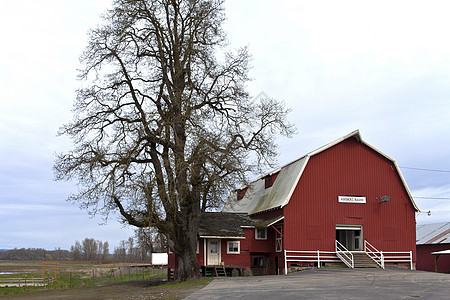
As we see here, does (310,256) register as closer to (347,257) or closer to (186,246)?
(347,257)

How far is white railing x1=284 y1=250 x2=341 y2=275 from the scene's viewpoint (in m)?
31.3

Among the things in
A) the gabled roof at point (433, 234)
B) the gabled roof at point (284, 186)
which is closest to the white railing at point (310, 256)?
the gabled roof at point (284, 186)

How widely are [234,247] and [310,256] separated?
5523 millimetres

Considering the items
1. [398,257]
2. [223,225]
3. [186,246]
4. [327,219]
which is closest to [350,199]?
[327,219]

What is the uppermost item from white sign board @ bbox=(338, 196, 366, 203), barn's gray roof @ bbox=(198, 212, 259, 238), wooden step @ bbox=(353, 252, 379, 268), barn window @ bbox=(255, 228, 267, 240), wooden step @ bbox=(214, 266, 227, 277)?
white sign board @ bbox=(338, 196, 366, 203)

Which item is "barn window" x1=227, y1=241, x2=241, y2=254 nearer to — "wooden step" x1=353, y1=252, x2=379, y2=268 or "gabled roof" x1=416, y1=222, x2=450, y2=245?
"wooden step" x1=353, y1=252, x2=379, y2=268

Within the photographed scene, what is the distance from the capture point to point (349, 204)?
109 ft

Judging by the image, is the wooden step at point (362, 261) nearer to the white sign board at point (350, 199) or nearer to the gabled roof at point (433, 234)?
the white sign board at point (350, 199)

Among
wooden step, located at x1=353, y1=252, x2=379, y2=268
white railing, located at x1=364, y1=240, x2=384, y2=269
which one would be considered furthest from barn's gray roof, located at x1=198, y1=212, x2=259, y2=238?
white railing, located at x1=364, y1=240, x2=384, y2=269

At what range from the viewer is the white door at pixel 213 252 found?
32875 millimetres

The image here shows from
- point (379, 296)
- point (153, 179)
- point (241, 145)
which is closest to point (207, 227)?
point (241, 145)

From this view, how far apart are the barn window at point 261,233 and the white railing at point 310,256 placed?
3689 millimetres

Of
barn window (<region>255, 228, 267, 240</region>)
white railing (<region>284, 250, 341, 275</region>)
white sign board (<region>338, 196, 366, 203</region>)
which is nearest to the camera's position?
white railing (<region>284, 250, 341, 275</region>)

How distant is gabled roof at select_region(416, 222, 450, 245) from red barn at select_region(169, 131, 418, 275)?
1071cm
